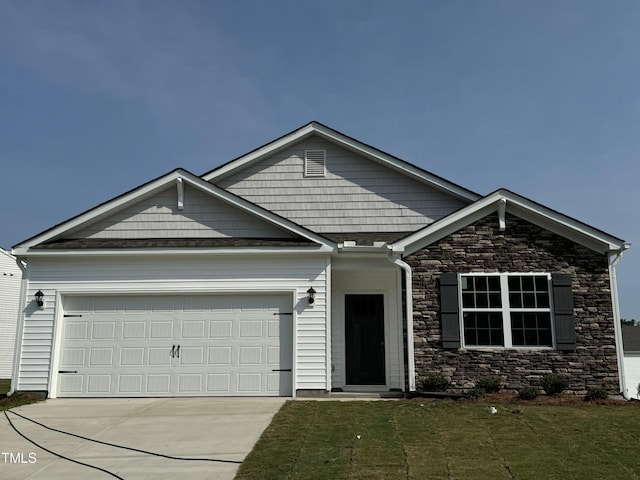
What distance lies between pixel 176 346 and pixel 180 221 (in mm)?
2688

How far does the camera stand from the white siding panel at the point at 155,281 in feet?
37.2

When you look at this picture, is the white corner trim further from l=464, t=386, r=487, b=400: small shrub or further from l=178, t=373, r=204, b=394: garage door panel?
l=464, t=386, r=487, b=400: small shrub

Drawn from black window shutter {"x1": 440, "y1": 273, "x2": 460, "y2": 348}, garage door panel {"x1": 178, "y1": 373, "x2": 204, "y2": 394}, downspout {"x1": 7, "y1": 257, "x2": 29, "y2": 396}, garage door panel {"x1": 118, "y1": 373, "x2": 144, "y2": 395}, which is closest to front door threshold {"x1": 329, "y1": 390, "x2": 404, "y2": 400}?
black window shutter {"x1": 440, "y1": 273, "x2": 460, "y2": 348}

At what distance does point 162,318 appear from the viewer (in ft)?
37.8

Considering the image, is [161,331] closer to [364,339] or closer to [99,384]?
[99,384]

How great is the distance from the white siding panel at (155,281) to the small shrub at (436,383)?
221 centimetres

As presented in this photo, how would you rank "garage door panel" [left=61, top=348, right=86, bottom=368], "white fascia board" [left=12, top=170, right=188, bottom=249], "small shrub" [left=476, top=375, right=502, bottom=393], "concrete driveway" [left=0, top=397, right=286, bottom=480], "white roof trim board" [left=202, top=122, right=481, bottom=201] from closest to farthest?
"concrete driveway" [left=0, top=397, right=286, bottom=480] → "small shrub" [left=476, top=375, right=502, bottom=393] → "garage door panel" [left=61, top=348, right=86, bottom=368] → "white fascia board" [left=12, top=170, right=188, bottom=249] → "white roof trim board" [left=202, top=122, right=481, bottom=201]

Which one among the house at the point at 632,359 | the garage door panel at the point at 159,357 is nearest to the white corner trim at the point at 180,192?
the garage door panel at the point at 159,357

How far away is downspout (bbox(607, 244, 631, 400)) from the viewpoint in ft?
34.3

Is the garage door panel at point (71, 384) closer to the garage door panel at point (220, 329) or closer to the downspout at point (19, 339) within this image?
the downspout at point (19, 339)

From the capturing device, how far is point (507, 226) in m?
11.2

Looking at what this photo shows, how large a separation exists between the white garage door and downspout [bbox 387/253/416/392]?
2.34 meters

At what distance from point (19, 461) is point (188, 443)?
194cm

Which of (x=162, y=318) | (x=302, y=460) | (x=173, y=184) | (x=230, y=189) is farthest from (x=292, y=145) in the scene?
(x=302, y=460)
